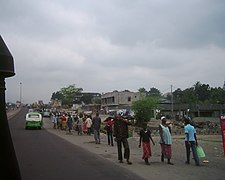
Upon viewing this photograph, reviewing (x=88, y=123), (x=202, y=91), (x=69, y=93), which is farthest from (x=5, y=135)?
(x=202, y=91)

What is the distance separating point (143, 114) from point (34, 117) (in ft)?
91.2

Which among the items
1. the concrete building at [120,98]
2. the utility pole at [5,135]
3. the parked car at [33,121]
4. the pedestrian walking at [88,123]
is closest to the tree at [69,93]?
the concrete building at [120,98]

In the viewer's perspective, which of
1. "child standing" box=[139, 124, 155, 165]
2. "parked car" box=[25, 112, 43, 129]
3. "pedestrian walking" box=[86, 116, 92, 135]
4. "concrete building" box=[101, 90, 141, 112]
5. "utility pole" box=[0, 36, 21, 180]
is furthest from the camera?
"concrete building" box=[101, 90, 141, 112]

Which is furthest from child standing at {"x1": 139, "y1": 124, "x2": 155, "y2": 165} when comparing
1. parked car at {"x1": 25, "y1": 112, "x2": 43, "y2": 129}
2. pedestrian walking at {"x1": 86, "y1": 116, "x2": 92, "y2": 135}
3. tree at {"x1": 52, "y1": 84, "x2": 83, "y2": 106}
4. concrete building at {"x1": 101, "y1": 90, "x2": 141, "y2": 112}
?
tree at {"x1": 52, "y1": 84, "x2": 83, "y2": 106}

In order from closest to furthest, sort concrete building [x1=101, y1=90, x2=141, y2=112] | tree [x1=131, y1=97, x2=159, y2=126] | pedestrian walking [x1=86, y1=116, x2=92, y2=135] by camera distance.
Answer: pedestrian walking [x1=86, y1=116, x2=92, y2=135] < tree [x1=131, y1=97, x2=159, y2=126] < concrete building [x1=101, y1=90, x2=141, y2=112]

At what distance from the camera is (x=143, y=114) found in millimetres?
55938

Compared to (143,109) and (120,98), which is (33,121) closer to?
(143,109)

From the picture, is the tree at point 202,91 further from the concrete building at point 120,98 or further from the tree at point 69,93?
the tree at point 69,93

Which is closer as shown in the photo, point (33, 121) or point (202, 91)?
point (33, 121)

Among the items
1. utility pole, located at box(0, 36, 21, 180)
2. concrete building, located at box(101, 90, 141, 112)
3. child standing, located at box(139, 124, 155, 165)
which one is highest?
concrete building, located at box(101, 90, 141, 112)

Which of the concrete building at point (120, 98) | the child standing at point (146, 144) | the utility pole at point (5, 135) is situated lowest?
the child standing at point (146, 144)

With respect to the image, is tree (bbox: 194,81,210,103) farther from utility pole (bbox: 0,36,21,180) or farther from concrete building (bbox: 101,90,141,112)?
utility pole (bbox: 0,36,21,180)

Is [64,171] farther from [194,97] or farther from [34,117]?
[194,97]

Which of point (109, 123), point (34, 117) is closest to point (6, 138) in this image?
point (109, 123)
